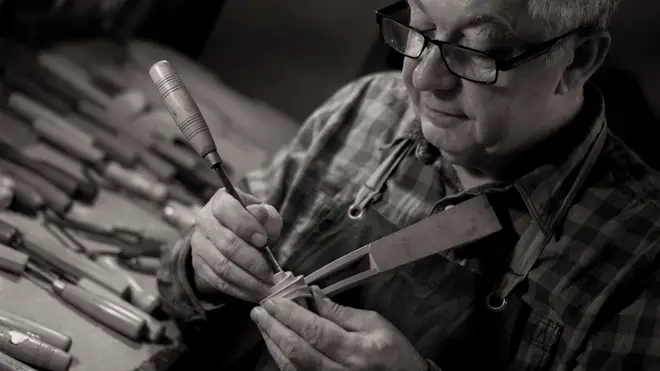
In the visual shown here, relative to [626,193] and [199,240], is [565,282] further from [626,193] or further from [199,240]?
[199,240]

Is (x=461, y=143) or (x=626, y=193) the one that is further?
(x=626, y=193)

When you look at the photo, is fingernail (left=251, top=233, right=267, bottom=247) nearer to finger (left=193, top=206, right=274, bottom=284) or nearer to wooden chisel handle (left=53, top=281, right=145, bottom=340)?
finger (left=193, top=206, right=274, bottom=284)

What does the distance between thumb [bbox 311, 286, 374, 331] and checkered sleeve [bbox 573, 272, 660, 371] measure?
429 mm

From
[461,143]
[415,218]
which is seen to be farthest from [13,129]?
[461,143]

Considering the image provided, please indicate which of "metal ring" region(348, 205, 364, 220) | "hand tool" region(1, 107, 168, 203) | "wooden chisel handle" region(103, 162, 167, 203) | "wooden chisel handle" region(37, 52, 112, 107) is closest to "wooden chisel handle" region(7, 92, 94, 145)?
"hand tool" region(1, 107, 168, 203)

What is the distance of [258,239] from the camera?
1.26m

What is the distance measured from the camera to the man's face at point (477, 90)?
1145 mm

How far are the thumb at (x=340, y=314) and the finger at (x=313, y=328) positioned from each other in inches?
1.2

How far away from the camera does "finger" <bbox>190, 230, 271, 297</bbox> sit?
127cm

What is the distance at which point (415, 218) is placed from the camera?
1.49 metres

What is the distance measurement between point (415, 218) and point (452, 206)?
0.28ft

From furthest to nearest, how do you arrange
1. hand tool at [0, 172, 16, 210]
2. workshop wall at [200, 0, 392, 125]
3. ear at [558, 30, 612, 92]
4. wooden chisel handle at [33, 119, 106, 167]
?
workshop wall at [200, 0, 392, 125], wooden chisel handle at [33, 119, 106, 167], hand tool at [0, 172, 16, 210], ear at [558, 30, 612, 92]

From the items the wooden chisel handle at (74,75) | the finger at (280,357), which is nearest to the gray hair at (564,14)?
the finger at (280,357)

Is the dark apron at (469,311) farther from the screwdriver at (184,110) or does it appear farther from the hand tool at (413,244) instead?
the screwdriver at (184,110)
